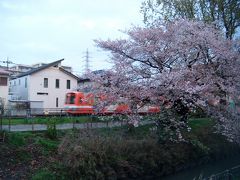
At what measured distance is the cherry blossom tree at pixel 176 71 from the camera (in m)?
16.2

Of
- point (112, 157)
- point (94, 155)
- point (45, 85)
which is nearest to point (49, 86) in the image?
point (45, 85)

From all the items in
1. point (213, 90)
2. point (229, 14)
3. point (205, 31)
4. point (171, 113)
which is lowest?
point (171, 113)

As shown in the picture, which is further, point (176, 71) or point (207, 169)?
point (207, 169)

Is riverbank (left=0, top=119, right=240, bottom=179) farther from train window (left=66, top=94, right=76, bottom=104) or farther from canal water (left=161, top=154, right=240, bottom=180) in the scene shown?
train window (left=66, top=94, right=76, bottom=104)

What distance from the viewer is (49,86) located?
3903 centimetres

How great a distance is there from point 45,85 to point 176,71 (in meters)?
25.4

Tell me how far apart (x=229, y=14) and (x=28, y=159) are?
1805cm

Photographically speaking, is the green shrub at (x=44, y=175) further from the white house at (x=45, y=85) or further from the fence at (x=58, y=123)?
the white house at (x=45, y=85)

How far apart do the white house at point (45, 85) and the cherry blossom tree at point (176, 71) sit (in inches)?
848

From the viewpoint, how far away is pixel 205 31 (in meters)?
17.0

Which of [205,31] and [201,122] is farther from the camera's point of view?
[201,122]

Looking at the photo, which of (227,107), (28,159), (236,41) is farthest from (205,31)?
(28,159)

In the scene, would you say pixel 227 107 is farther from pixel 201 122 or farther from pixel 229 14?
pixel 229 14

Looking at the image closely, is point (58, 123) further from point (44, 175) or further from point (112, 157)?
point (44, 175)
